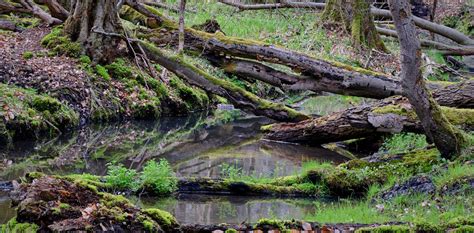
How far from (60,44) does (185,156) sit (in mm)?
4441

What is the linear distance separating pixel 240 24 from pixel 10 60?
8.78 m

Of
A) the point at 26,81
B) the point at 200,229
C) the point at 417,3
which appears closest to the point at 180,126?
the point at 26,81

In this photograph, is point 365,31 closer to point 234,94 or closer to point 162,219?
point 234,94

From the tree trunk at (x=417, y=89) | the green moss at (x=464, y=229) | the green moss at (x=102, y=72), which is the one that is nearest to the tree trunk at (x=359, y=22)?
the green moss at (x=102, y=72)

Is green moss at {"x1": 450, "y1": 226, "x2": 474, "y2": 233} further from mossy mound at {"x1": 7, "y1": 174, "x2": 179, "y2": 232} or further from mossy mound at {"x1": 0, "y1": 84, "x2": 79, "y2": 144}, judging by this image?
mossy mound at {"x1": 0, "y1": 84, "x2": 79, "y2": 144}

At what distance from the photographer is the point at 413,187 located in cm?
692

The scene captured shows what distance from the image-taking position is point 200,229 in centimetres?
481

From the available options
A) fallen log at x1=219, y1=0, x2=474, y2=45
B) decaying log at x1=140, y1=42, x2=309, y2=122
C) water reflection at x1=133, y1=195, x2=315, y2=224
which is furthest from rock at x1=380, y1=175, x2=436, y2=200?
fallen log at x1=219, y1=0, x2=474, y2=45

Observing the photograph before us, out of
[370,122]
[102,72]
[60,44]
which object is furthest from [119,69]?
[370,122]

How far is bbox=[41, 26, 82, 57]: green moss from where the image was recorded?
12.9 m

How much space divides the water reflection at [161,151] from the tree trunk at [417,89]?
89.8 inches

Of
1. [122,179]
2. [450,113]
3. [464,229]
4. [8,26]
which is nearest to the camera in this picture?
[464,229]

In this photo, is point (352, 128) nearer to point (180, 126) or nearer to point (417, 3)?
point (180, 126)

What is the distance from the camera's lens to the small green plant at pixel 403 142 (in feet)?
31.5
